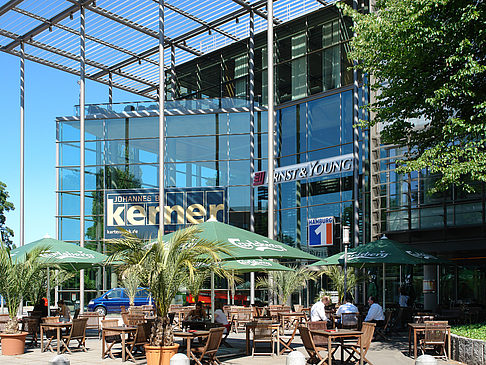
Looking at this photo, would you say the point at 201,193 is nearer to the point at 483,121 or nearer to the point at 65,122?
the point at 65,122

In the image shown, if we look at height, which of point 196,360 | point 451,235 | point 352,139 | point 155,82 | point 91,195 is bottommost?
point 196,360

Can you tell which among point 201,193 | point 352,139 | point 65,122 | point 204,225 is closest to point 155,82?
point 65,122

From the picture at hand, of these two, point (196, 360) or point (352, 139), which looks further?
point (352, 139)

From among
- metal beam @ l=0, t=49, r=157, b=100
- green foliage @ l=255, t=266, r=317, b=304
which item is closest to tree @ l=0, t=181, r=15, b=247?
metal beam @ l=0, t=49, r=157, b=100

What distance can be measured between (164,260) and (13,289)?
5558 mm

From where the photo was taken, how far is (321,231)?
28.4 metres

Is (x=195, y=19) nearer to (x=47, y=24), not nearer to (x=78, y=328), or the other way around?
(x=47, y=24)

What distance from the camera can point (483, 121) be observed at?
45.6 ft

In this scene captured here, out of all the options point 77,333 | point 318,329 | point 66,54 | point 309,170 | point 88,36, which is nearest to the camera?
point 318,329

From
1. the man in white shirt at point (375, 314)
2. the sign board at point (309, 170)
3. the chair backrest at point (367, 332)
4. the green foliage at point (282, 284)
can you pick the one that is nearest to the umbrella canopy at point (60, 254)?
the man in white shirt at point (375, 314)

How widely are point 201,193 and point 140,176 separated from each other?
3.59 m

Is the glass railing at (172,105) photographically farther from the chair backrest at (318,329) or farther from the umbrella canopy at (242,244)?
the chair backrest at (318,329)

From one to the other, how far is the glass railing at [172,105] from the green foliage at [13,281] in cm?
1889

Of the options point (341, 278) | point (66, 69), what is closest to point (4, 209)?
point (66, 69)
